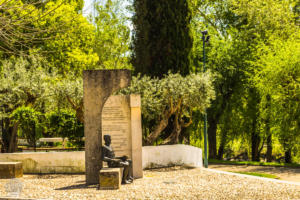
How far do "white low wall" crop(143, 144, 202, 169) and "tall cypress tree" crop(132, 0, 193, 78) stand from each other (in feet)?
20.8

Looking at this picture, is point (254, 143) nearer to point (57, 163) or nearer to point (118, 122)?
point (57, 163)

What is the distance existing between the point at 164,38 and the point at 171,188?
12709 millimetres

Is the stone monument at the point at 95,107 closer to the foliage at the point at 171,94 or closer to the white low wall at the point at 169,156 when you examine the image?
the white low wall at the point at 169,156

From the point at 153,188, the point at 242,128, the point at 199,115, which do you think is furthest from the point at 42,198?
the point at 242,128

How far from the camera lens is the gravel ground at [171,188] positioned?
9.56 metres

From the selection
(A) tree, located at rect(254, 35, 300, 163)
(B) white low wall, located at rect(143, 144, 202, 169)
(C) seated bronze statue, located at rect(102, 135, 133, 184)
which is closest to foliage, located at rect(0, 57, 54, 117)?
(B) white low wall, located at rect(143, 144, 202, 169)

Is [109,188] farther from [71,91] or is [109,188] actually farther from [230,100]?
[230,100]

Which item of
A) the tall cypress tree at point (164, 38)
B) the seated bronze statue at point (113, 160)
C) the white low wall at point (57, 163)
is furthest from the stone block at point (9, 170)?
the tall cypress tree at point (164, 38)

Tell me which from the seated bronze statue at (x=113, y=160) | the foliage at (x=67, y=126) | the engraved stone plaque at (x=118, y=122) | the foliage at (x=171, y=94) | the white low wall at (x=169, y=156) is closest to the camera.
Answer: the seated bronze statue at (x=113, y=160)

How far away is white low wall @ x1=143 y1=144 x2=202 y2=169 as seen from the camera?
16.0 meters

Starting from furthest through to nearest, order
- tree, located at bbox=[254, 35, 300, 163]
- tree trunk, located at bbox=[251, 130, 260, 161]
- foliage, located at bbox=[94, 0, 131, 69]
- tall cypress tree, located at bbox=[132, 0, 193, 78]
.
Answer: foliage, located at bbox=[94, 0, 131, 69], tree trunk, located at bbox=[251, 130, 260, 161], tall cypress tree, located at bbox=[132, 0, 193, 78], tree, located at bbox=[254, 35, 300, 163]

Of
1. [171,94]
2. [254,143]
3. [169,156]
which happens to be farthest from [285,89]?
[169,156]

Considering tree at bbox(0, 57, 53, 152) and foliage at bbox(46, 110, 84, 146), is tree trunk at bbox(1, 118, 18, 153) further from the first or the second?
foliage at bbox(46, 110, 84, 146)

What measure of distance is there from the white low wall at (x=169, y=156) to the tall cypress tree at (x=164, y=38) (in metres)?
6.35
